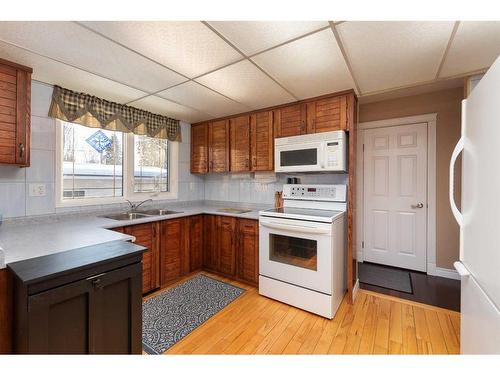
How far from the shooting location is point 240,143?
9.91ft

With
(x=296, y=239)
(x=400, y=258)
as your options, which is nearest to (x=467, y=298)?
(x=296, y=239)

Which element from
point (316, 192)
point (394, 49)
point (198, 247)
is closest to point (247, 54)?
point (394, 49)

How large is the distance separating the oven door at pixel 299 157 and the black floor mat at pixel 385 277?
5.14 ft

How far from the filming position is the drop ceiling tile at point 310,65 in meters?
1.48

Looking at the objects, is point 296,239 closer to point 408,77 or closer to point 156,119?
point 408,77

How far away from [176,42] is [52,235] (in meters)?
1.56

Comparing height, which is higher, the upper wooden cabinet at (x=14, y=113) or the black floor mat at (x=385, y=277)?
the upper wooden cabinet at (x=14, y=113)

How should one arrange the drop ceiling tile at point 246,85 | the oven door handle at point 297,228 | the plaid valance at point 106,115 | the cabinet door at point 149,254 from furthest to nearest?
the cabinet door at point 149,254, the plaid valance at point 106,115, the oven door handle at point 297,228, the drop ceiling tile at point 246,85

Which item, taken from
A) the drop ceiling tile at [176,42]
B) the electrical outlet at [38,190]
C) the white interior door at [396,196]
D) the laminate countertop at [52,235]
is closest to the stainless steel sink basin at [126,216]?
the laminate countertop at [52,235]

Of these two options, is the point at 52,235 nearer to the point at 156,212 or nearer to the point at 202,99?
the point at 156,212

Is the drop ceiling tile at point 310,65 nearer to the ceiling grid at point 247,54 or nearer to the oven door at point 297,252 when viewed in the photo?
the ceiling grid at point 247,54

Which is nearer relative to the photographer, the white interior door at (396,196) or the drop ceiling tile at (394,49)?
the drop ceiling tile at (394,49)

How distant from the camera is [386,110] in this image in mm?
3018
